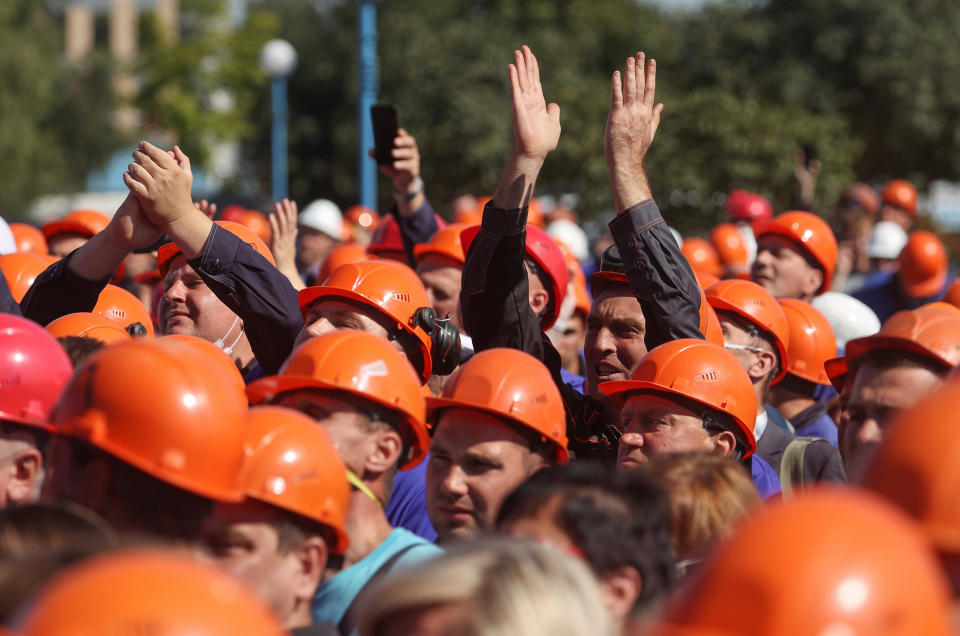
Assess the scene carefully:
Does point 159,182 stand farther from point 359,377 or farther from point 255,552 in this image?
point 255,552

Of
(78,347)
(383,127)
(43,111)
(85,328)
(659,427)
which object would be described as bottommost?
(43,111)

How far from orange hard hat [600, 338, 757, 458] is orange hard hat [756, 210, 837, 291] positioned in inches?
136

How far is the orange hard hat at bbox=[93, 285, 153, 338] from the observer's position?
6320 millimetres

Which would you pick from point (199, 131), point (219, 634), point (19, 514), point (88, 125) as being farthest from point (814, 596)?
point (88, 125)

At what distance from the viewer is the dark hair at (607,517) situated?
2.93 m

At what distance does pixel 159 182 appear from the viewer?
4.60m

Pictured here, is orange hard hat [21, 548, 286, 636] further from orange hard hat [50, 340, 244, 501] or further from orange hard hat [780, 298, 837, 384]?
orange hard hat [780, 298, 837, 384]

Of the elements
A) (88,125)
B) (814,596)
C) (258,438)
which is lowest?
(88,125)

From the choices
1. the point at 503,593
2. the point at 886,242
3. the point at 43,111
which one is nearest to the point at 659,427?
the point at 503,593

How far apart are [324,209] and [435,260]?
4652 millimetres

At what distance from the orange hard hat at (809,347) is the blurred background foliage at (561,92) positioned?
35.9 ft

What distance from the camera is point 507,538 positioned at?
250cm

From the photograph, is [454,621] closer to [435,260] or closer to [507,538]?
[507,538]

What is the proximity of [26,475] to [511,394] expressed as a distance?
162 centimetres
